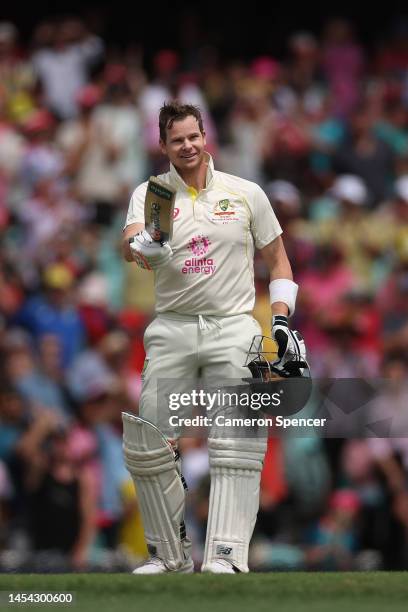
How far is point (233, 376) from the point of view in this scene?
7.50m

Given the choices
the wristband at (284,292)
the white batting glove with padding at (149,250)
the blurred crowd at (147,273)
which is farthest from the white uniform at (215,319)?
the blurred crowd at (147,273)

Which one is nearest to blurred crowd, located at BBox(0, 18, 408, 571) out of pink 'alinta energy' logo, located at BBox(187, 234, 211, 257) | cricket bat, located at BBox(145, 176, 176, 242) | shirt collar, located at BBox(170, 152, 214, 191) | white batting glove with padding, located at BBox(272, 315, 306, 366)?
white batting glove with padding, located at BBox(272, 315, 306, 366)

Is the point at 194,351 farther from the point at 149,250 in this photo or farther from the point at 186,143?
the point at 186,143

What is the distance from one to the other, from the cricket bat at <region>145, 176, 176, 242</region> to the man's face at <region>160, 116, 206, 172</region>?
379 mm

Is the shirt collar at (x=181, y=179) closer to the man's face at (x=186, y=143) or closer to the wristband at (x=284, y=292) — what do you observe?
the man's face at (x=186, y=143)

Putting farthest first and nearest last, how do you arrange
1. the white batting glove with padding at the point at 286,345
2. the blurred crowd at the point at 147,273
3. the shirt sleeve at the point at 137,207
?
the blurred crowd at the point at 147,273
the shirt sleeve at the point at 137,207
the white batting glove with padding at the point at 286,345

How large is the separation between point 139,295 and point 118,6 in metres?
5.20

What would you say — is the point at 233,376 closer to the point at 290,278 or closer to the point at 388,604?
the point at 290,278

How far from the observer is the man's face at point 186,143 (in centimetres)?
750

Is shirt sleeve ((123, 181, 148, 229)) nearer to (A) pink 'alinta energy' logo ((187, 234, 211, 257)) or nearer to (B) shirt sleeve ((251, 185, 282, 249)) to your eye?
(A) pink 'alinta energy' logo ((187, 234, 211, 257))

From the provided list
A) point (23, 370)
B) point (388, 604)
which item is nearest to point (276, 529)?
point (23, 370)

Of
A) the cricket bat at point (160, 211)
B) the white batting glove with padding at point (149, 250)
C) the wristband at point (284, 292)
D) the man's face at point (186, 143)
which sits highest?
the man's face at point (186, 143)

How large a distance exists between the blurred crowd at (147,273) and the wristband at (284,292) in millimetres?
653

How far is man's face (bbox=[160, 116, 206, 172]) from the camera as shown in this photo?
7496 mm
